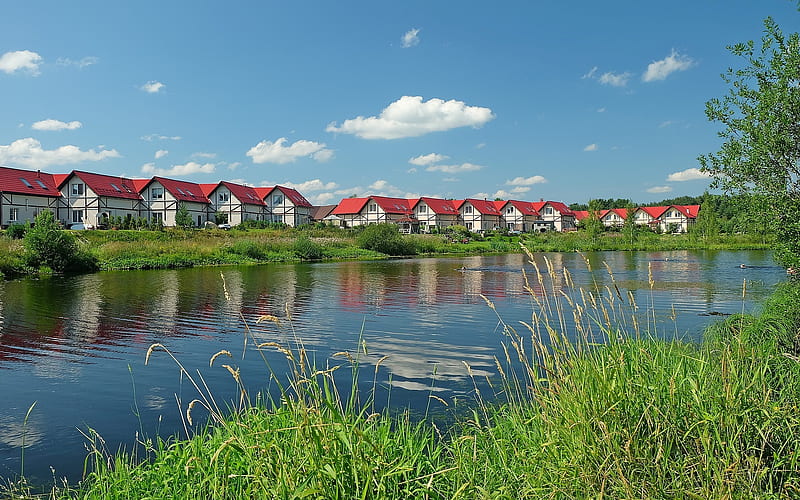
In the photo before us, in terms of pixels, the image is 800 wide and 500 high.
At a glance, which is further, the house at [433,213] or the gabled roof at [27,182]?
the house at [433,213]

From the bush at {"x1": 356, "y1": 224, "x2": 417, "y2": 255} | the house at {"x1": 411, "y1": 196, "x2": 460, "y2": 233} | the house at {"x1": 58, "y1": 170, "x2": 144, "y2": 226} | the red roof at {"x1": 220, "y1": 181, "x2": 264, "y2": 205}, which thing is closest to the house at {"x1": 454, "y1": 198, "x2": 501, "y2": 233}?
the house at {"x1": 411, "y1": 196, "x2": 460, "y2": 233}

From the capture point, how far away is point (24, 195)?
2224 inches

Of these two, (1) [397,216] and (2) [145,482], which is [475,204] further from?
(2) [145,482]

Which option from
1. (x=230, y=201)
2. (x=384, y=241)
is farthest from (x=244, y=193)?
(x=384, y=241)

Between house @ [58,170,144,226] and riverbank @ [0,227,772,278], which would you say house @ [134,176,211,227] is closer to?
house @ [58,170,144,226]

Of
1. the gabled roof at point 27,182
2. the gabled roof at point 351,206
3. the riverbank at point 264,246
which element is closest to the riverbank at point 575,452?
the riverbank at point 264,246

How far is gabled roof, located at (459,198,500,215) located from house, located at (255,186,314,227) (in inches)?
1233

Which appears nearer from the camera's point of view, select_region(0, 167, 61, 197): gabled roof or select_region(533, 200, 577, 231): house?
select_region(0, 167, 61, 197): gabled roof

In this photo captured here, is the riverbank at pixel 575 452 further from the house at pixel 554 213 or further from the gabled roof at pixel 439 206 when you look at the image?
the house at pixel 554 213

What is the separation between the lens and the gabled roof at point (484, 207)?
9999 cm

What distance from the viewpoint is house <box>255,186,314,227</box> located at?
82438 millimetres

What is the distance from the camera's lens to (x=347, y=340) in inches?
544

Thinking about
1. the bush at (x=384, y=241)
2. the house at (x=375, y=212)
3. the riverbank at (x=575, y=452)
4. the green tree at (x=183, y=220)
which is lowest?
the riverbank at (x=575, y=452)

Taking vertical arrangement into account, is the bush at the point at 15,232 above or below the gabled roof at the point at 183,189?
below
